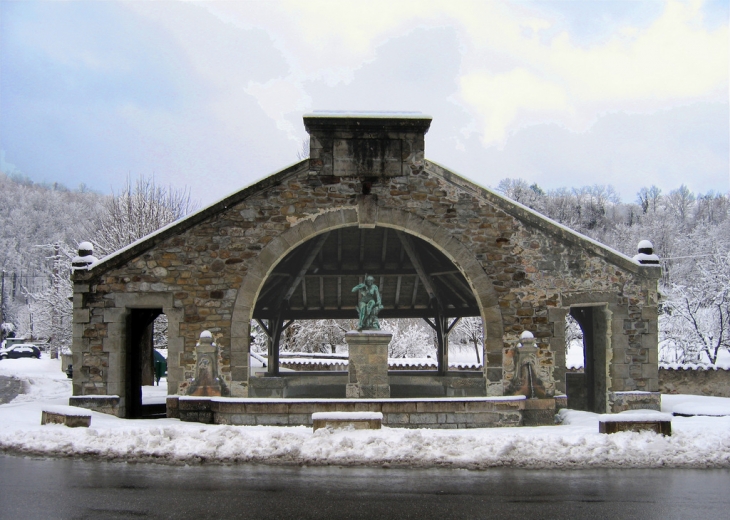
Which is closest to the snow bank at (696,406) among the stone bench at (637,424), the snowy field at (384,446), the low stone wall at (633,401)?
the low stone wall at (633,401)

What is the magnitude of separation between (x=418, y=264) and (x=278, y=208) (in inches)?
199

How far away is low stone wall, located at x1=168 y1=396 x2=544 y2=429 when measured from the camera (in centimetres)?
1218

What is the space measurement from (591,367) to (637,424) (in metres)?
6.56

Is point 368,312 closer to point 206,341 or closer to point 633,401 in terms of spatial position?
point 206,341

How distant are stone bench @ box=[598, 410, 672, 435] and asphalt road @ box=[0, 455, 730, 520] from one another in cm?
129

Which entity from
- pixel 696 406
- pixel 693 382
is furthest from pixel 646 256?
pixel 693 382

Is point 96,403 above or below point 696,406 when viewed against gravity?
above

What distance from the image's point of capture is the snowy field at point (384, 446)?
8.83 meters

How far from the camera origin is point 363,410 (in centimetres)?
1221

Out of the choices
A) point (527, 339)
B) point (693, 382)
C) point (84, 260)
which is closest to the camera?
point (527, 339)

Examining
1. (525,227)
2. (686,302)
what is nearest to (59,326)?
(525,227)

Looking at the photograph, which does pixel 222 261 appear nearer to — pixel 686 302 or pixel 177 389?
pixel 177 389

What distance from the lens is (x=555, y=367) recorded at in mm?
13773

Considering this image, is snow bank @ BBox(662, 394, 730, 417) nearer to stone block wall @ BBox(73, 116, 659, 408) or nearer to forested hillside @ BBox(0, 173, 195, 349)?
stone block wall @ BBox(73, 116, 659, 408)
